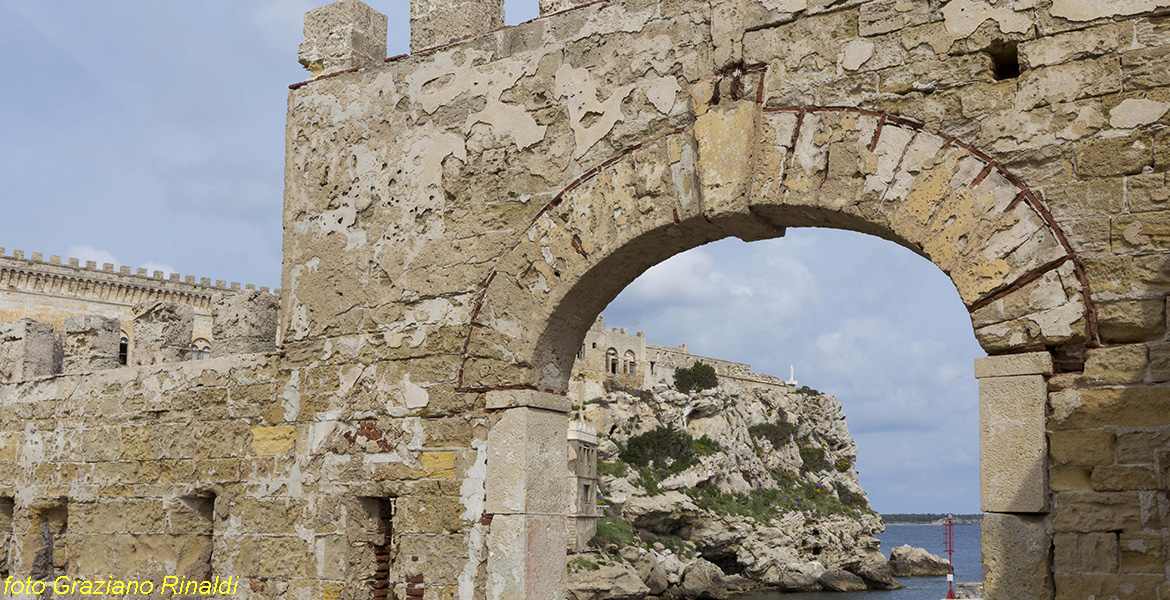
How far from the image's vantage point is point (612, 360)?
164ft

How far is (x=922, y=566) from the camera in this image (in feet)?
188

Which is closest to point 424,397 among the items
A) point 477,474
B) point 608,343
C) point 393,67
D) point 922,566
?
point 477,474

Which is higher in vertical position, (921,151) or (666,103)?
(666,103)

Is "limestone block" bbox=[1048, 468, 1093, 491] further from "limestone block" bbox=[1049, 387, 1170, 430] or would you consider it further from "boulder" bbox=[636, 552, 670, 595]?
"boulder" bbox=[636, 552, 670, 595]

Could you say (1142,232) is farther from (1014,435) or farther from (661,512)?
(661,512)

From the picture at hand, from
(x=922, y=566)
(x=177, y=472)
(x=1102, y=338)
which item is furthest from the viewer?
(x=922, y=566)

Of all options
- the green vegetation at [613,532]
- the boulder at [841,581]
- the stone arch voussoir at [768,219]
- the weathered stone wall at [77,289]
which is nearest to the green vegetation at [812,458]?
the boulder at [841,581]

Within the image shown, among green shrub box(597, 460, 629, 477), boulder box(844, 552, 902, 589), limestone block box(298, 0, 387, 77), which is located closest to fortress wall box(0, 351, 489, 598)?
limestone block box(298, 0, 387, 77)

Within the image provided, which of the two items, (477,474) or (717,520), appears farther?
(717,520)

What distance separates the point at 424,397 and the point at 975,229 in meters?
2.90

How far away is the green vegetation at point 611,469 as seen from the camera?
1559 inches

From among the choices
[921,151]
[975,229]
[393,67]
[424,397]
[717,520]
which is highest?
[393,67]

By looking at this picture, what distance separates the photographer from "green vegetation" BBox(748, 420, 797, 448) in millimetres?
52594

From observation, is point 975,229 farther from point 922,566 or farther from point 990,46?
point 922,566
